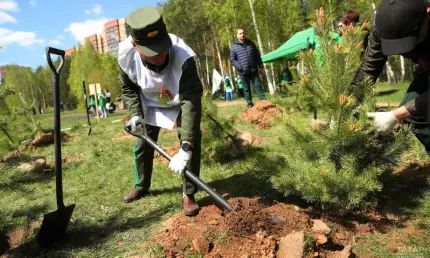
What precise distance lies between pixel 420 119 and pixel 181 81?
1826 millimetres

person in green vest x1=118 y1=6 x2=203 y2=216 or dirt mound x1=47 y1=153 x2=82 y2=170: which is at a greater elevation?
person in green vest x1=118 y1=6 x2=203 y2=216

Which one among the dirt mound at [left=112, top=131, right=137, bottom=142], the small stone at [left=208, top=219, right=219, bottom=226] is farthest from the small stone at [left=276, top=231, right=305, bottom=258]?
the dirt mound at [left=112, top=131, right=137, bottom=142]

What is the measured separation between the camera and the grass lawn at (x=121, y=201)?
8.05 feet

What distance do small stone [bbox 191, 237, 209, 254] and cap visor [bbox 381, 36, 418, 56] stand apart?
1564mm

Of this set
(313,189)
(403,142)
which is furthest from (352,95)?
(313,189)

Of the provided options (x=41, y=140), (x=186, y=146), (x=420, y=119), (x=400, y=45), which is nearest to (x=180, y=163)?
(x=186, y=146)

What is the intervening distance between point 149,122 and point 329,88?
1.68 meters

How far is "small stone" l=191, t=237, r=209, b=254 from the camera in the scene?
7.32 ft

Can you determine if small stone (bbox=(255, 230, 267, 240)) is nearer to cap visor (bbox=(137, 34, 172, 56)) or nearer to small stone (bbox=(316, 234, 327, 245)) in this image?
small stone (bbox=(316, 234, 327, 245))

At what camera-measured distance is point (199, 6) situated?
29922 mm

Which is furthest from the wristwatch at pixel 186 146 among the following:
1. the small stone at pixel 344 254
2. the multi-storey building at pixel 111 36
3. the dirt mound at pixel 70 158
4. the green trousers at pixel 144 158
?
the multi-storey building at pixel 111 36

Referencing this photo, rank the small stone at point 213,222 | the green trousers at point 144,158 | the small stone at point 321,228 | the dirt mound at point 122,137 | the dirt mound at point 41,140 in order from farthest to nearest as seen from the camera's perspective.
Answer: the dirt mound at point 41,140 < the dirt mound at point 122,137 < the green trousers at point 144,158 < the small stone at point 213,222 < the small stone at point 321,228

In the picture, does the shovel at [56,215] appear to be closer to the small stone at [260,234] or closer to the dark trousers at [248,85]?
the small stone at [260,234]

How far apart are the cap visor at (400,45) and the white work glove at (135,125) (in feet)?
6.80
